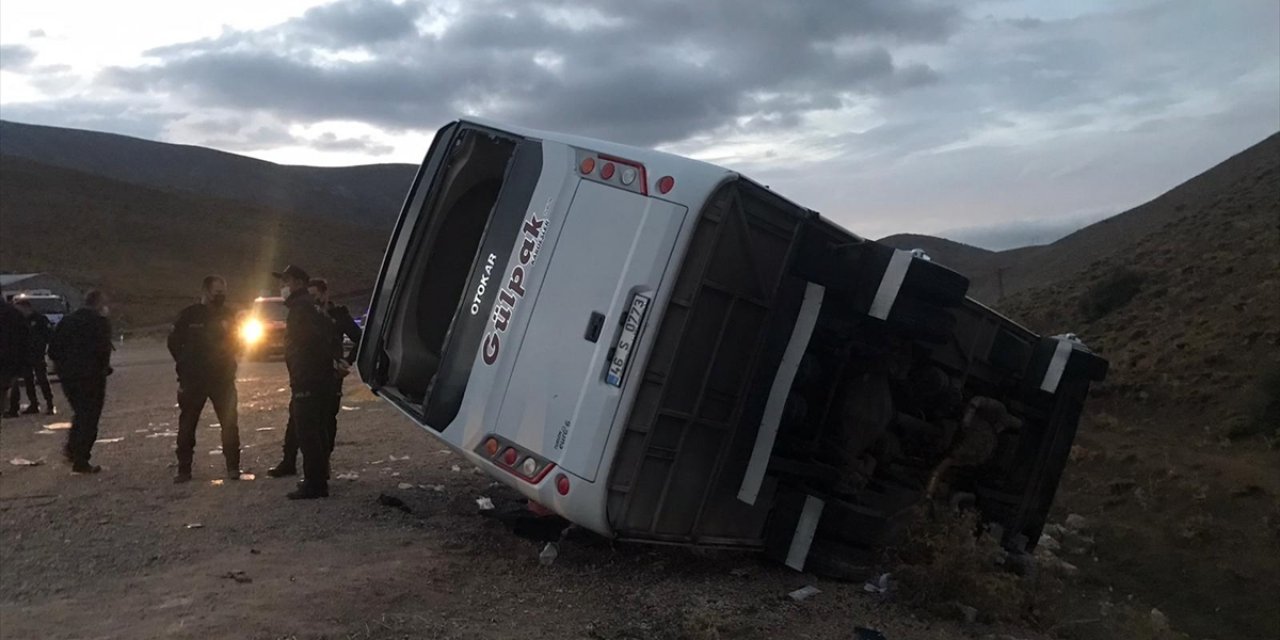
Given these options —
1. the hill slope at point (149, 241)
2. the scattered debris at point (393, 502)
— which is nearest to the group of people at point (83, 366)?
the scattered debris at point (393, 502)

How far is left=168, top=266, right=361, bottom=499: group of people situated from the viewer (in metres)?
7.41

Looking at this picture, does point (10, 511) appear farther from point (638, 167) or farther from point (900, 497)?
point (900, 497)

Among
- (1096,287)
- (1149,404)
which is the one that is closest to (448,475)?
(1149,404)

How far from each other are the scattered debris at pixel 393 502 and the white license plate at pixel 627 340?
3.08 m

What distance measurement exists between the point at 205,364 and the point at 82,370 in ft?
4.94

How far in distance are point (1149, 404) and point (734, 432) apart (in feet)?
43.6

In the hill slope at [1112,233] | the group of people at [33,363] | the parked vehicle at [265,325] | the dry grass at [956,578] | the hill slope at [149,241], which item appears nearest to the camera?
the dry grass at [956,578]

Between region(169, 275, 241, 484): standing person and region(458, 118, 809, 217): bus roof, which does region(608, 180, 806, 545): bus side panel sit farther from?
region(169, 275, 241, 484): standing person

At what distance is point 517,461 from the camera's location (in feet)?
15.9

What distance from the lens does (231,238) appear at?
73.4 metres

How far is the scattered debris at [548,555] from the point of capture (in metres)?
5.66

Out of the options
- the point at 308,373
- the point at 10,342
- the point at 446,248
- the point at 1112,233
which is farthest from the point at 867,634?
the point at 1112,233

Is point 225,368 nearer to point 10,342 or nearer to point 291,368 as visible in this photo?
point 291,368

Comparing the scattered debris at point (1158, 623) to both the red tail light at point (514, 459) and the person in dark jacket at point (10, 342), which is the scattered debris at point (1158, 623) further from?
the person in dark jacket at point (10, 342)
